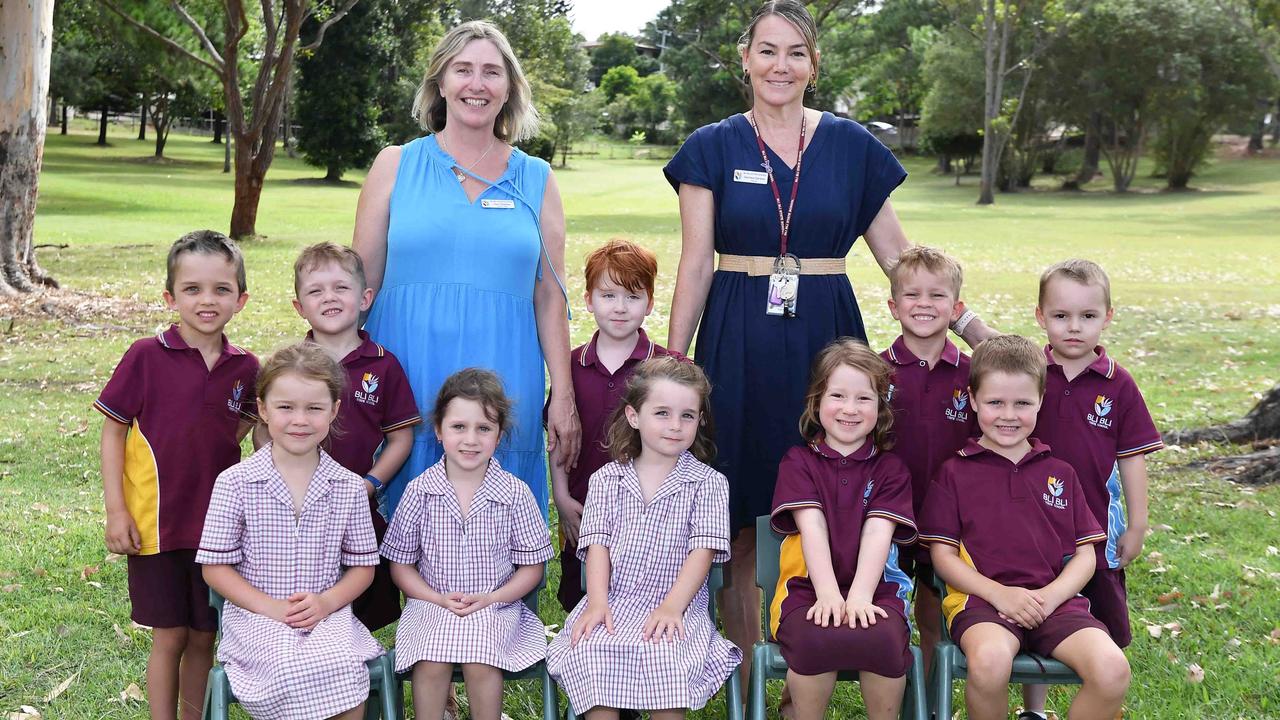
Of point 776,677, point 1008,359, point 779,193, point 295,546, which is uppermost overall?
point 779,193

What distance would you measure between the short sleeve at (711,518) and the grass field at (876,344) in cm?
77

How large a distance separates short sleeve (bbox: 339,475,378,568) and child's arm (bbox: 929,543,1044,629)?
1709 mm

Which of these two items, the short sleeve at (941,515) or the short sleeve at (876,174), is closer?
the short sleeve at (941,515)

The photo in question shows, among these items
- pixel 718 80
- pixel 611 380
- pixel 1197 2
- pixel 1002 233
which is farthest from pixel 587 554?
pixel 718 80

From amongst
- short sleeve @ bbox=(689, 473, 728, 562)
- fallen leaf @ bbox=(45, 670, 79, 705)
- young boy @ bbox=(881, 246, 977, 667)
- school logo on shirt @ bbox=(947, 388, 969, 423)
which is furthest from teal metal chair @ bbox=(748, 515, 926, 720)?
fallen leaf @ bbox=(45, 670, 79, 705)

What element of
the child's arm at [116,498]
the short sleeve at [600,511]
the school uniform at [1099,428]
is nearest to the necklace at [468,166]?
the short sleeve at [600,511]

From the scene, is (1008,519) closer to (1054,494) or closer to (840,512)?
(1054,494)

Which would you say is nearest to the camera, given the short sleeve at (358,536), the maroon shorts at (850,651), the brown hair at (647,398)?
the maroon shorts at (850,651)

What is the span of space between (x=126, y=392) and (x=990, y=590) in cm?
262

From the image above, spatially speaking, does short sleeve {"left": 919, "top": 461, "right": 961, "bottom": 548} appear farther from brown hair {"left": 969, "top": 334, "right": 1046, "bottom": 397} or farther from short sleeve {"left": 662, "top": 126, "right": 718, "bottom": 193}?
short sleeve {"left": 662, "top": 126, "right": 718, "bottom": 193}

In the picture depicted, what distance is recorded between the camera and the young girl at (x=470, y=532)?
337 cm

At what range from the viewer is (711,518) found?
3432 mm

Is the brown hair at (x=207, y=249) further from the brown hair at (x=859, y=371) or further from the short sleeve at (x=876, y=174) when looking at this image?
the short sleeve at (x=876, y=174)

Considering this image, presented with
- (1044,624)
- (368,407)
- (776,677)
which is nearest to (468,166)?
(368,407)
